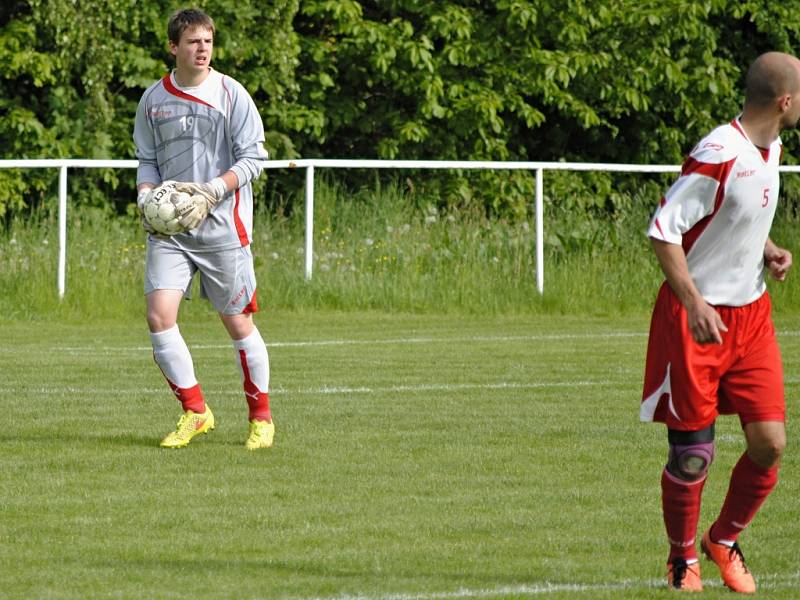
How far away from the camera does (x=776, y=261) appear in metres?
5.93

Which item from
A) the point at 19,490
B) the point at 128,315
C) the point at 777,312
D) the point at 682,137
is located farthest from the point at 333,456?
the point at 682,137

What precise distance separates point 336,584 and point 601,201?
18729mm


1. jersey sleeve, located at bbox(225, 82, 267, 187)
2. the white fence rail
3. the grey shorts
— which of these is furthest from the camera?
the white fence rail

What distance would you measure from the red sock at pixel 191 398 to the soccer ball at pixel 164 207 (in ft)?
2.97

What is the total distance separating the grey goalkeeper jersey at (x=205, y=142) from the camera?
884 centimetres

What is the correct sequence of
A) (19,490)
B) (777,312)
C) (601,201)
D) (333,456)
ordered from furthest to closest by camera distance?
(601,201) < (777,312) < (333,456) < (19,490)

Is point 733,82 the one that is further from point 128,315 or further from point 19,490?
point 19,490

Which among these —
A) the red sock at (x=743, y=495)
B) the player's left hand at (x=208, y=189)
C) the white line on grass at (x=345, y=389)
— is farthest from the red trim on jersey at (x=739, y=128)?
the white line on grass at (x=345, y=389)

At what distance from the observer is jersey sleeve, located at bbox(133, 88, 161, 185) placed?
8945 mm

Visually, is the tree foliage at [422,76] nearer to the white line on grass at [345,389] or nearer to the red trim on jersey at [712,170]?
the white line on grass at [345,389]

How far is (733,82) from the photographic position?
26328 mm

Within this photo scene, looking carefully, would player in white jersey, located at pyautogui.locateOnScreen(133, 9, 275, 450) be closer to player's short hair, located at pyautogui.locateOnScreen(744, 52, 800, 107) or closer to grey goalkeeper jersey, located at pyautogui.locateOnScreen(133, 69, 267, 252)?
grey goalkeeper jersey, located at pyautogui.locateOnScreen(133, 69, 267, 252)

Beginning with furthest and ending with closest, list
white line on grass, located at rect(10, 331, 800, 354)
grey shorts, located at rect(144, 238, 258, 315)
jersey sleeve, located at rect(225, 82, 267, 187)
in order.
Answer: white line on grass, located at rect(10, 331, 800, 354), grey shorts, located at rect(144, 238, 258, 315), jersey sleeve, located at rect(225, 82, 267, 187)

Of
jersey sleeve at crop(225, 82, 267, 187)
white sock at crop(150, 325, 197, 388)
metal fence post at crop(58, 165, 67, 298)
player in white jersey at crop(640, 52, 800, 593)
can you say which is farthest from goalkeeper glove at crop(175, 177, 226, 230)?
metal fence post at crop(58, 165, 67, 298)
